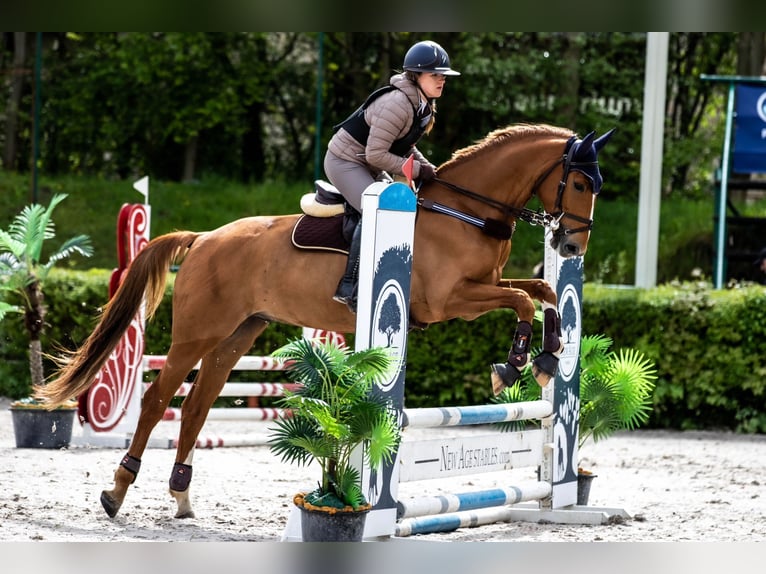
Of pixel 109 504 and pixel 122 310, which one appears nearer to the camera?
pixel 109 504

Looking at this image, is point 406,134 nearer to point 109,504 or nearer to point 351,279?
point 351,279

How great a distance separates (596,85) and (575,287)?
1017 cm

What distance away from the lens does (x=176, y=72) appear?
15.1 metres

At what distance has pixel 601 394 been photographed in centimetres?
545

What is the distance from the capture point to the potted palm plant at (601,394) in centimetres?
541

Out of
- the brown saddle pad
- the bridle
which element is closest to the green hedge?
the brown saddle pad

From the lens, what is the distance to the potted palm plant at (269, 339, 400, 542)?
13.1 ft

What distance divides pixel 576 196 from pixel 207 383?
6.12 feet

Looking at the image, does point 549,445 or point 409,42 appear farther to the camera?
point 409,42

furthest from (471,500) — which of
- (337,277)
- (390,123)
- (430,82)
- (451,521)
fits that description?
(430,82)

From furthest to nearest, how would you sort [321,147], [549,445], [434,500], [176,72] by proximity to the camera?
1. [176,72]
2. [321,147]
3. [549,445]
4. [434,500]

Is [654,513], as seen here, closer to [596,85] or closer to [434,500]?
[434,500]
